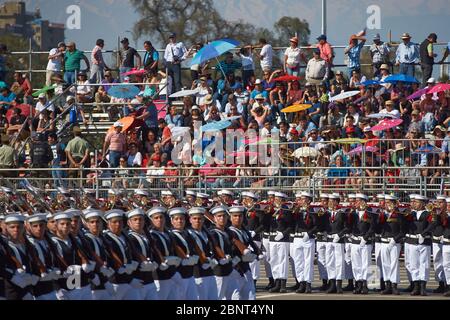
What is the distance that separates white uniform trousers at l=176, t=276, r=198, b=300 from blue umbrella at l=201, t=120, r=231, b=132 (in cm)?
962

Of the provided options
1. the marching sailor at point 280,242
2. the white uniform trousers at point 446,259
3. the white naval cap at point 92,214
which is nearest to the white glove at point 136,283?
the white naval cap at point 92,214

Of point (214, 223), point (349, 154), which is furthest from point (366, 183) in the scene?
point (214, 223)

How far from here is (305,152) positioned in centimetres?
2512

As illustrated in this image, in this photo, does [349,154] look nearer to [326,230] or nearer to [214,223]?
[326,230]

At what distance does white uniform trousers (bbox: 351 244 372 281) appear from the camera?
21.9 m

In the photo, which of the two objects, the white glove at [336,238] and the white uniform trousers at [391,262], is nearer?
the white uniform trousers at [391,262]

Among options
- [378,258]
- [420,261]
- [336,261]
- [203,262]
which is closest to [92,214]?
[203,262]

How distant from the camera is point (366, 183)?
79.3ft

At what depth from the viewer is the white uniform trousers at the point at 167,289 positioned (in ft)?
53.1

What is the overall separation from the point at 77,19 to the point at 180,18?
39.6 feet

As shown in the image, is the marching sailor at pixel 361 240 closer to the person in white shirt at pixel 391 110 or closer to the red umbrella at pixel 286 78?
the person in white shirt at pixel 391 110

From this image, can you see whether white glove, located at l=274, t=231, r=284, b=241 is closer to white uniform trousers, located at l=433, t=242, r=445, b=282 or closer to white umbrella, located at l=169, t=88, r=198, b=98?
white uniform trousers, located at l=433, t=242, r=445, b=282

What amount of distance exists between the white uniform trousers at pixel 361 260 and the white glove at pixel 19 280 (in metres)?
8.62

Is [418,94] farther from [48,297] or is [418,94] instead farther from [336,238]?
[48,297]
